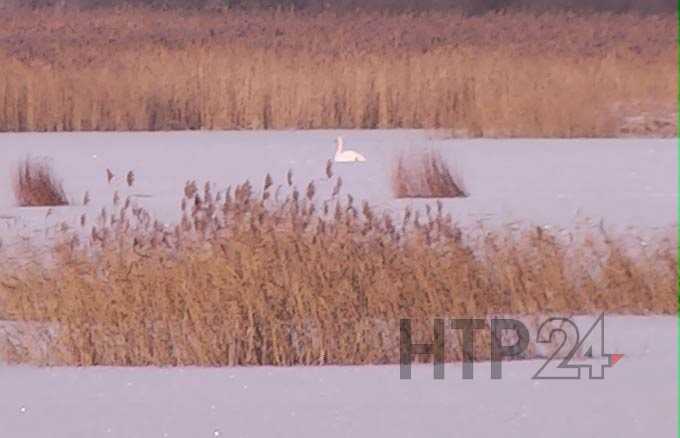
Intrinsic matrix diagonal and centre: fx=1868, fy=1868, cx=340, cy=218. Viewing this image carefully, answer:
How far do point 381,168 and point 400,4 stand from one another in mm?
23912

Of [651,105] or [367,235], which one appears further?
[651,105]

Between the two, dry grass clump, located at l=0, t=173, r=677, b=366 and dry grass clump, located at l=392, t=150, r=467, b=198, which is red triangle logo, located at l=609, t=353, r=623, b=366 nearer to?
dry grass clump, located at l=0, t=173, r=677, b=366

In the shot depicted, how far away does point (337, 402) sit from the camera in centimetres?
614

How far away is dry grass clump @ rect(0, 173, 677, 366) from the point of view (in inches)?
267

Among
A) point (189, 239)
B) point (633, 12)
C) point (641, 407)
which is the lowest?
point (641, 407)

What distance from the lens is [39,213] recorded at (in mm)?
10664

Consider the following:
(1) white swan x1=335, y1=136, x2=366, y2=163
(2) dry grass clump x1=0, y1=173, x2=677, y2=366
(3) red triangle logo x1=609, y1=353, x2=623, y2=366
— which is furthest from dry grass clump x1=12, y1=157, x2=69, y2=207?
(3) red triangle logo x1=609, y1=353, x2=623, y2=366

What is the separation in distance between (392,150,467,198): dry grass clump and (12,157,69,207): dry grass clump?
2030 millimetres

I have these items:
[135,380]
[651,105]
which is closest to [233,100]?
[651,105]

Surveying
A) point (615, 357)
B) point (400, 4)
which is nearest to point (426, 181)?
point (615, 357)

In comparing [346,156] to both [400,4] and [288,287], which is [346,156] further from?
[400,4]

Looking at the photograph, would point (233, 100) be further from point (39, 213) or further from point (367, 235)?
point (367, 235)

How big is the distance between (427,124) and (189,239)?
8.90m

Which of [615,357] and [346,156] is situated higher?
[346,156]
